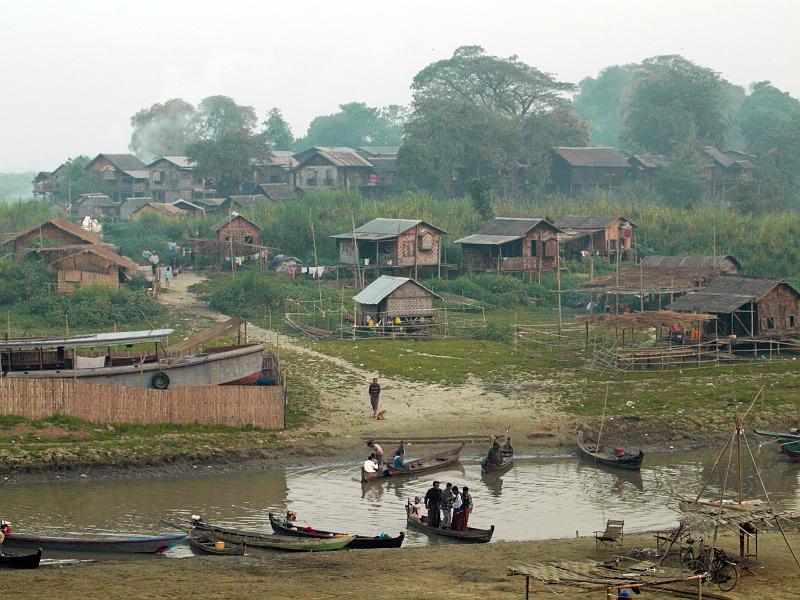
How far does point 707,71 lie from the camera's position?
404 feet

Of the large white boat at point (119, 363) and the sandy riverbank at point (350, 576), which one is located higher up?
the large white boat at point (119, 363)

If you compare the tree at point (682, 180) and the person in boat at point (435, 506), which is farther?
the tree at point (682, 180)

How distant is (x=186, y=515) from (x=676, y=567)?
1224 centimetres

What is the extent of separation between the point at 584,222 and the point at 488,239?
8.06 metres

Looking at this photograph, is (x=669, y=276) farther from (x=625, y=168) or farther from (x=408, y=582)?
(x=625, y=168)

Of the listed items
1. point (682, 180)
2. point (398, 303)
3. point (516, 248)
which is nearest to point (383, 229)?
→ point (516, 248)

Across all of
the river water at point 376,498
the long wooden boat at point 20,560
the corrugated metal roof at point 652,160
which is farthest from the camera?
the corrugated metal roof at point 652,160

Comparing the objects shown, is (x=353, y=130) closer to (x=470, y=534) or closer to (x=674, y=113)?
(x=674, y=113)

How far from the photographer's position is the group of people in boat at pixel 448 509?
29.9m

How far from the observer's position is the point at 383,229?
223 ft

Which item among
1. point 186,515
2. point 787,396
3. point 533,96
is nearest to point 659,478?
point 787,396

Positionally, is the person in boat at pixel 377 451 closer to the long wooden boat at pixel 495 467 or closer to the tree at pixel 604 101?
the long wooden boat at pixel 495 467

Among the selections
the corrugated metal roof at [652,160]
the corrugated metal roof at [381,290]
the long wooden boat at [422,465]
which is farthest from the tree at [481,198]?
the long wooden boat at [422,465]

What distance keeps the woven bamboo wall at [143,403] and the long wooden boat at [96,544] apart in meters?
9.74
